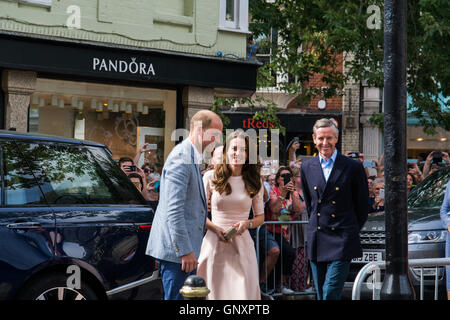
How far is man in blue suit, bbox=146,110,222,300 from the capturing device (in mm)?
5320

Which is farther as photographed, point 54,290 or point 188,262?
point 54,290

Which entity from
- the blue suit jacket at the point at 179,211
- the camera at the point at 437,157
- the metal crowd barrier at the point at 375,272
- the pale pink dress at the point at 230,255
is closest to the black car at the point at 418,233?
the metal crowd barrier at the point at 375,272

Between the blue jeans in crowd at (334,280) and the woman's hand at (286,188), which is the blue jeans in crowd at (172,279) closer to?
the blue jeans in crowd at (334,280)

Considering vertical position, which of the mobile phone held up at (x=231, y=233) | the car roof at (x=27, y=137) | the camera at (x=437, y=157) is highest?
the camera at (x=437, y=157)

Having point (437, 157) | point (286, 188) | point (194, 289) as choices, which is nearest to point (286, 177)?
point (286, 188)

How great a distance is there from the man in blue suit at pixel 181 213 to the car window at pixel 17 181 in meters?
1.02

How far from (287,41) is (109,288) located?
550 inches

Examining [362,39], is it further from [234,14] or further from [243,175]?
[243,175]

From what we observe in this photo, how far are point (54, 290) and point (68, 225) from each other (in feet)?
1.63

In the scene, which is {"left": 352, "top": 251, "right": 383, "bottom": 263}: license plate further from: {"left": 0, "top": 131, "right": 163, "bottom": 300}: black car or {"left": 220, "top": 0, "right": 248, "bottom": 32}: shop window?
{"left": 220, "top": 0, "right": 248, "bottom": 32}: shop window

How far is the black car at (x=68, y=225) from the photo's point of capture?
5.48 metres

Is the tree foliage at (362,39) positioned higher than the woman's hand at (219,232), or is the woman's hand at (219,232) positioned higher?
the tree foliage at (362,39)

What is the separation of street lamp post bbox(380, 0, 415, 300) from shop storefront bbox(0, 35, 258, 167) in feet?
26.5

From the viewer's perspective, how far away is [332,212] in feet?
21.5
